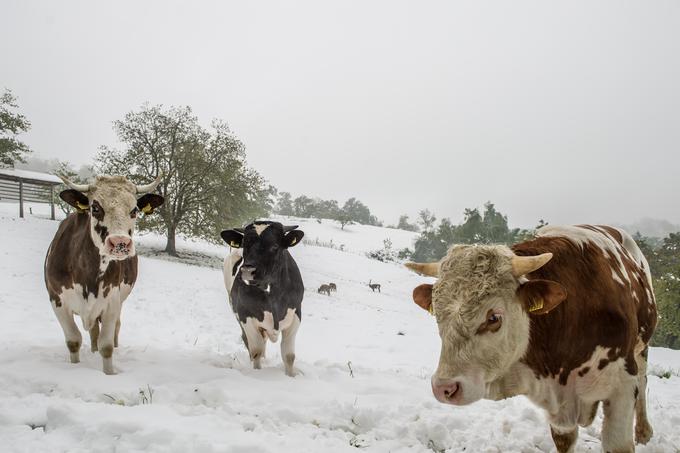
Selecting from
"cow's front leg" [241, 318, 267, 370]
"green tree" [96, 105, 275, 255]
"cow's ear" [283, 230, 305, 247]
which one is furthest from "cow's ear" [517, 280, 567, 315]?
"green tree" [96, 105, 275, 255]

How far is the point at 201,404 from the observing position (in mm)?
3752

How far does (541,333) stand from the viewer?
2699mm

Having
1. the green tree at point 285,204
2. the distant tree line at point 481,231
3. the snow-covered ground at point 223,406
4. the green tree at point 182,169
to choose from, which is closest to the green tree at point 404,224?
the green tree at point 285,204

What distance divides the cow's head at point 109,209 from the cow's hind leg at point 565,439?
4.45m

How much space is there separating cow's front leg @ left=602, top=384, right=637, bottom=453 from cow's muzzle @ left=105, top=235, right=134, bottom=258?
4700 mm

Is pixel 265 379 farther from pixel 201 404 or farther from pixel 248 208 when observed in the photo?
pixel 248 208

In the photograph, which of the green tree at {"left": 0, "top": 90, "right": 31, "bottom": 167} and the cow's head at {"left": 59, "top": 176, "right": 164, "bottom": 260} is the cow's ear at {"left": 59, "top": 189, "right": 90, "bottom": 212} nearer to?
the cow's head at {"left": 59, "top": 176, "right": 164, "bottom": 260}

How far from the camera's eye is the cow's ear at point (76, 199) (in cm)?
458

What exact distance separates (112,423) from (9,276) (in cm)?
1094

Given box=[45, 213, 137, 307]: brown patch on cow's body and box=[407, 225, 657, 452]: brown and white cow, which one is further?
box=[45, 213, 137, 307]: brown patch on cow's body

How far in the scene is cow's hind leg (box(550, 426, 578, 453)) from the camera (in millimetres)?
2984

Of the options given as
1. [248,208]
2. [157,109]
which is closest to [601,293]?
[248,208]

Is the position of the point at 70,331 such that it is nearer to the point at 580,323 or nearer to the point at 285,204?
the point at 580,323

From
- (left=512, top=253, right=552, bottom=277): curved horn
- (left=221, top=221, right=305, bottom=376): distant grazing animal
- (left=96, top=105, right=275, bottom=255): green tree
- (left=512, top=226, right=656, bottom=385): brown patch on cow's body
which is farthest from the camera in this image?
(left=96, top=105, right=275, bottom=255): green tree
